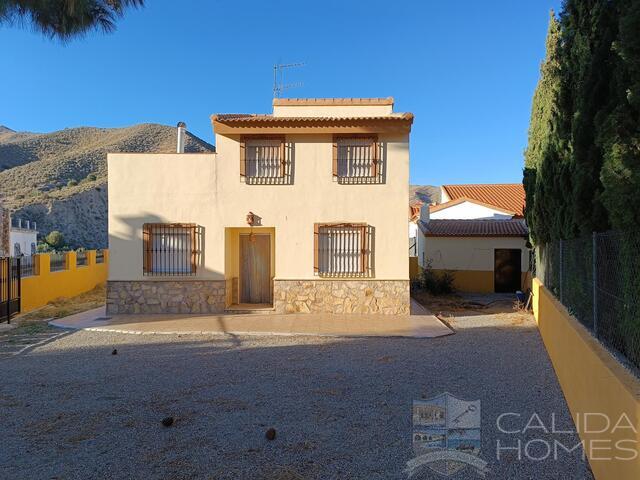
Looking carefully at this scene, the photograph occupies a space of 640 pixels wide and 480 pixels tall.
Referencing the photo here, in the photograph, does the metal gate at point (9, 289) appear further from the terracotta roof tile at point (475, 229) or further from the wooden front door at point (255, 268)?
the terracotta roof tile at point (475, 229)

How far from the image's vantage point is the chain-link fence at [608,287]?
3.88m

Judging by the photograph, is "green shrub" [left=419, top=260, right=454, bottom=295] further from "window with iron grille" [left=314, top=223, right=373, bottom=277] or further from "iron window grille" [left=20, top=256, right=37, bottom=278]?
"iron window grille" [left=20, top=256, right=37, bottom=278]

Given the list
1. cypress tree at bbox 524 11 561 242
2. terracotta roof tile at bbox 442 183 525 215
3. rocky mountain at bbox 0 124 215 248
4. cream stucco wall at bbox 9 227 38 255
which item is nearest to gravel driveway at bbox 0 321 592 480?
cypress tree at bbox 524 11 561 242

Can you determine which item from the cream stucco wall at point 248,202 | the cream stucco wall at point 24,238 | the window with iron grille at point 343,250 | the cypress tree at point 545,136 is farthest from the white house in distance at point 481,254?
the cream stucco wall at point 24,238

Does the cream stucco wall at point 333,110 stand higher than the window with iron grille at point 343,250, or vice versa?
the cream stucco wall at point 333,110

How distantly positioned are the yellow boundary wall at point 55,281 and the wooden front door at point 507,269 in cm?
1726

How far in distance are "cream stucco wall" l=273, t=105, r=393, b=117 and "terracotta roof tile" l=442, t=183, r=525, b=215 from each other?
1729 cm

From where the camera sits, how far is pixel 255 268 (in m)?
14.1

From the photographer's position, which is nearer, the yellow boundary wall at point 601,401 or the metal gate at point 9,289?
the yellow boundary wall at point 601,401

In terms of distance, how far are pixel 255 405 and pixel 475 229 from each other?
17.8 meters

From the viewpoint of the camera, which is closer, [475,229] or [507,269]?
[507,269]

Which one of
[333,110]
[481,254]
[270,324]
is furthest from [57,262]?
[481,254]

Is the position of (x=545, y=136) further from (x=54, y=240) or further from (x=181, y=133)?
(x=54, y=240)

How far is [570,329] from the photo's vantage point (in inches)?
233
